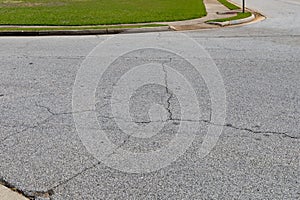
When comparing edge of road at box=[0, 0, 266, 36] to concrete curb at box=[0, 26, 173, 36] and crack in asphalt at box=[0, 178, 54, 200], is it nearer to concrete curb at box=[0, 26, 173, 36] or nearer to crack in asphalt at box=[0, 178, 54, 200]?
concrete curb at box=[0, 26, 173, 36]

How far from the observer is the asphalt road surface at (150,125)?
339 cm

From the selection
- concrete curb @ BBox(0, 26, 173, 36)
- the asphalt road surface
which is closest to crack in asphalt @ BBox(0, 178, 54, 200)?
the asphalt road surface

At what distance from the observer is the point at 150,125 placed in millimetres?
4617

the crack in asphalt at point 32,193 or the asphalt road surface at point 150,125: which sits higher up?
the crack in asphalt at point 32,193

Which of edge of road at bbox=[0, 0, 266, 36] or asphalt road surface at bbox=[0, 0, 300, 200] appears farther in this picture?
edge of road at bbox=[0, 0, 266, 36]

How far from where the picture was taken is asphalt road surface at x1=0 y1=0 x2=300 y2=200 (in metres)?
3.39

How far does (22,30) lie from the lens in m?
12.1

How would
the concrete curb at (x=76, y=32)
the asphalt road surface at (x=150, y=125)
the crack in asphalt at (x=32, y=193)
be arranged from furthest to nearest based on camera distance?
1. the concrete curb at (x=76, y=32)
2. the asphalt road surface at (x=150, y=125)
3. the crack in asphalt at (x=32, y=193)

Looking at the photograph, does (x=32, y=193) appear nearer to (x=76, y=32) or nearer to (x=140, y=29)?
(x=76, y=32)

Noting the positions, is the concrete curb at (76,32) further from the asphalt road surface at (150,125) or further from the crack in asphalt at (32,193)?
the crack in asphalt at (32,193)

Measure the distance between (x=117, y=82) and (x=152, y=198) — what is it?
348cm

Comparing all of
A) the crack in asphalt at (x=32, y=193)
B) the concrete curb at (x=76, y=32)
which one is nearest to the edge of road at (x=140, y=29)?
the concrete curb at (x=76, y=32)

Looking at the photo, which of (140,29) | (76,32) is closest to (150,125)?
(76,32)

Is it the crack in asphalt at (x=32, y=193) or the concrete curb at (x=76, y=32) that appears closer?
the crack in asphalt at (x=32, y=193)
